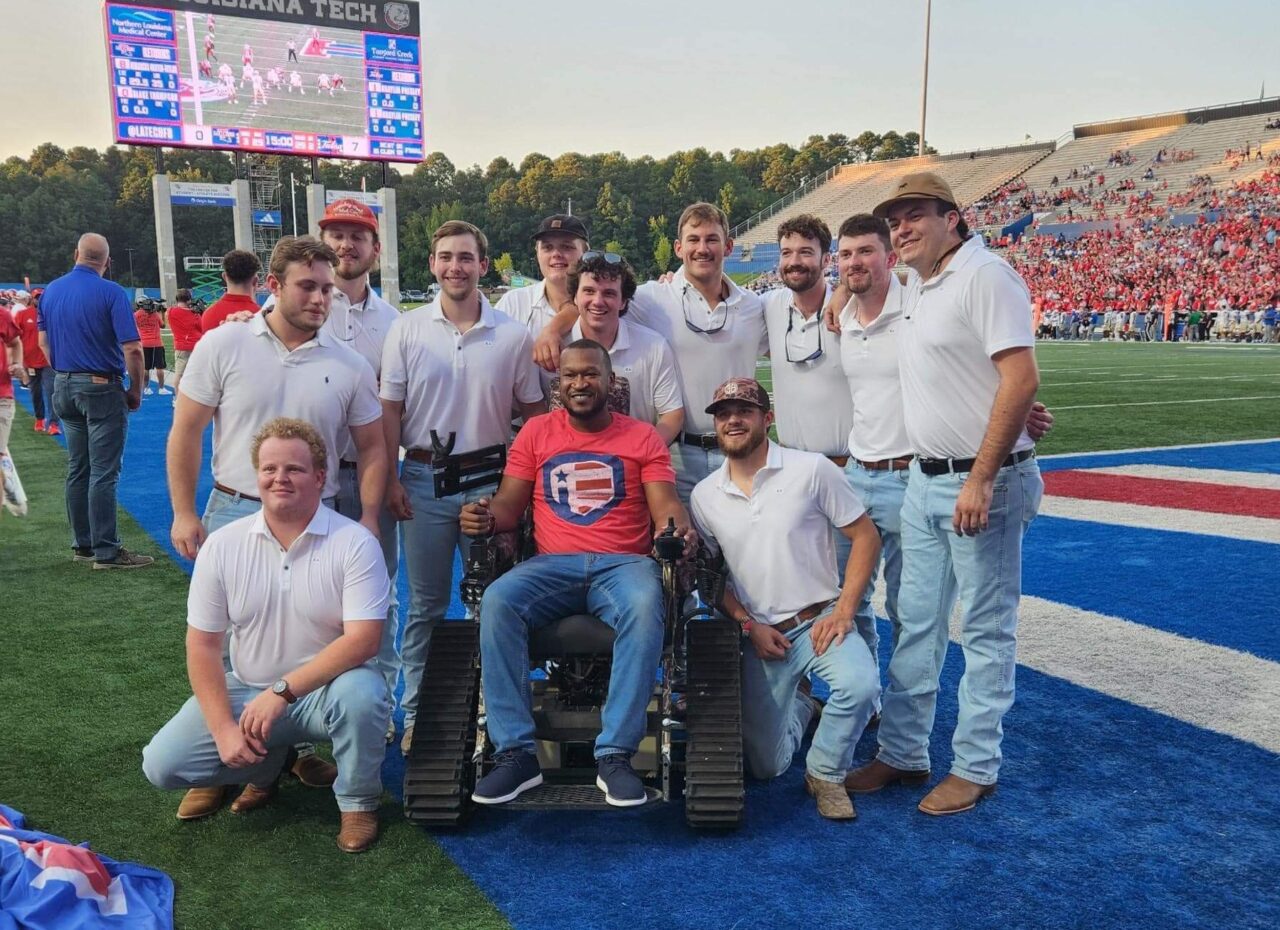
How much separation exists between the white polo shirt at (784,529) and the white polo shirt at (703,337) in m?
0.85

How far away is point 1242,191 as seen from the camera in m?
47.3

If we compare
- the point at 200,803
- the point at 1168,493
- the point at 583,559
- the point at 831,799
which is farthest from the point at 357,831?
the point at 1168,493

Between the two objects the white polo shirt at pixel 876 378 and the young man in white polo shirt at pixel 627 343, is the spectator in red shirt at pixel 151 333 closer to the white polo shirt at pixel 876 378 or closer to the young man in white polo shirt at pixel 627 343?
the young man in white polo shirt at pixel 627 343

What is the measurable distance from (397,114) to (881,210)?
121ft

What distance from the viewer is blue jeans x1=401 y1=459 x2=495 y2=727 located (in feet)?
14.4

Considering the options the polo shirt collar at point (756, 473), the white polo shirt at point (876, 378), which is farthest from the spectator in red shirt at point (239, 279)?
the white polo shirt at point (876, 378)

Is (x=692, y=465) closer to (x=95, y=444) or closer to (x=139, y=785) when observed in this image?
(x=139, y=785)

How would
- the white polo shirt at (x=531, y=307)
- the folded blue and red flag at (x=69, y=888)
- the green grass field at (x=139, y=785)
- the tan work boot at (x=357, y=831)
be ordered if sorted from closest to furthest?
the folded blue and red flag at (x=69, y=888), the green grass field at (x=139, y=785), the tan work boot at (x=357, y=831), the white polo shirt at (x=531, y=307)

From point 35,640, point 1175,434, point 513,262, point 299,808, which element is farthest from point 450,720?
point 513,262

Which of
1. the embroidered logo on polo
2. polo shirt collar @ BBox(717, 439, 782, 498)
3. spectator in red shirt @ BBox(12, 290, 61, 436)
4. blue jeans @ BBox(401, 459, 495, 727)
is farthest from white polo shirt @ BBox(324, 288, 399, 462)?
spectator in red shirt @ BBox(12, 290, 61, 436)

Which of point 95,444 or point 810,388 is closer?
point 810,388

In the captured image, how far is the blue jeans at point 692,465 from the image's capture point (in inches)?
191

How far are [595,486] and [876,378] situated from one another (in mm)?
1257

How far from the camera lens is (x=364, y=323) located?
4902 mm
